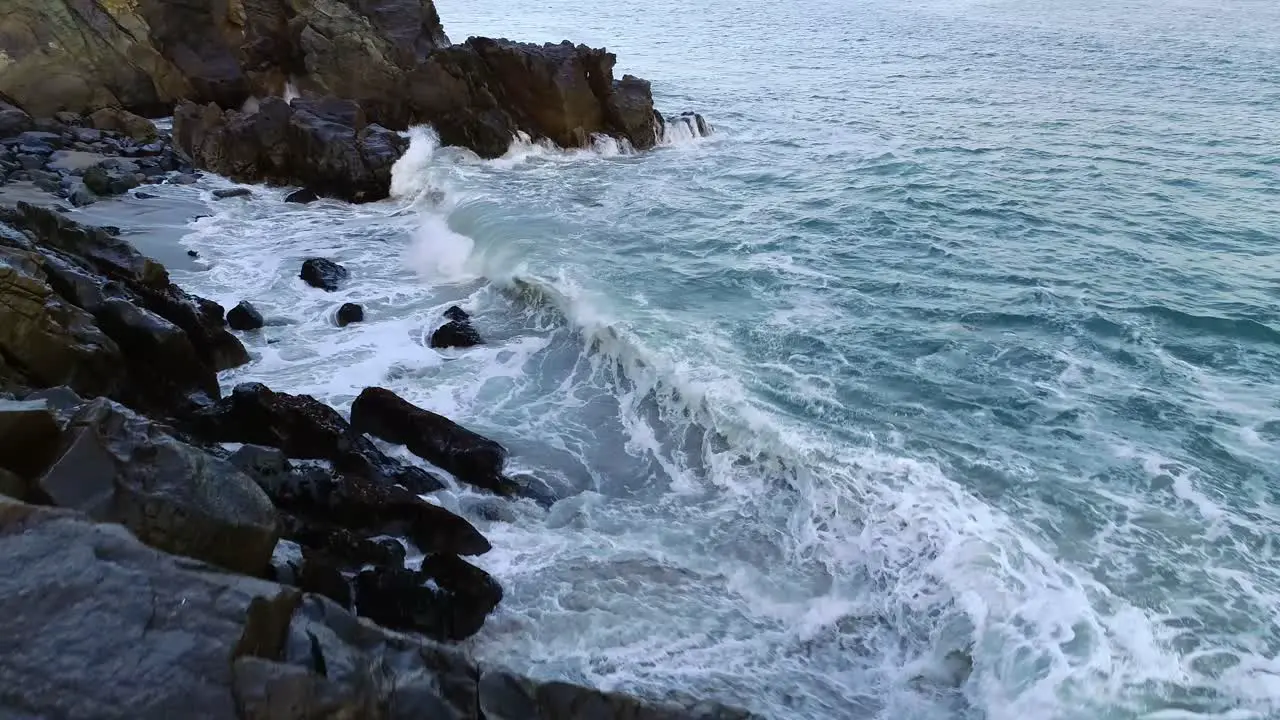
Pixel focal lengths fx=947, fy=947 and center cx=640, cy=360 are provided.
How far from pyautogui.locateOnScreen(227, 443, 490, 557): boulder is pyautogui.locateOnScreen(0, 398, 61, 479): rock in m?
2.54

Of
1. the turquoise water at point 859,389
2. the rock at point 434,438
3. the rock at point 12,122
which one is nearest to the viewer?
the turquoise water at point 859,389

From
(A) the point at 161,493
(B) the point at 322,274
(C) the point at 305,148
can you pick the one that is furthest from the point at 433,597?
(C) the point at 305,148

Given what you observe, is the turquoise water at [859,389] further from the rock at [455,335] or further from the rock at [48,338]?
the rock at [48,338]

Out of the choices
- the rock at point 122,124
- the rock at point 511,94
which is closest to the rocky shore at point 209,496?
the rock at point 122,124

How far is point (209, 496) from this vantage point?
5973 millimetres

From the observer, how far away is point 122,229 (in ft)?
62.2

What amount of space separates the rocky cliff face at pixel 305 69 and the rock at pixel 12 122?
1.37 metres

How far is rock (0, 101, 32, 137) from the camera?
23703 millimetres

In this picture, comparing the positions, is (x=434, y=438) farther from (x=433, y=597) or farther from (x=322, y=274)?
(x=322, y=274)

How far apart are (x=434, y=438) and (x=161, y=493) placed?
5.12m

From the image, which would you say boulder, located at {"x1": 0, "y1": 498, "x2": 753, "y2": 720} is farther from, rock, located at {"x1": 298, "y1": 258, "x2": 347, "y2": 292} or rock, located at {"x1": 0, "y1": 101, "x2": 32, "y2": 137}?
rock, located at {"x1": 0, "y1": 101, "x2": 32, "y2": 137}

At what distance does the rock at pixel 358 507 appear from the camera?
8844 millimetres

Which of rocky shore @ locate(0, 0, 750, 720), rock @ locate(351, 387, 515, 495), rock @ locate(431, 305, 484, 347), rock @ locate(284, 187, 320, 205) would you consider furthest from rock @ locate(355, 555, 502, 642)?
rock @ locate(284, 187, 320, 205)

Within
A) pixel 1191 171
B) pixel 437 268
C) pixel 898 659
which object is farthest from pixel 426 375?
pixel 1191 171
